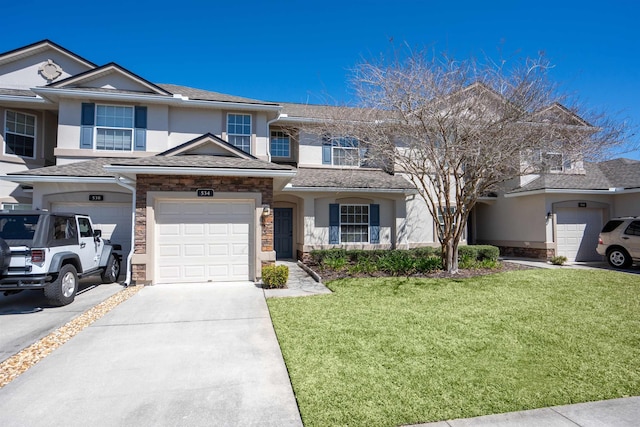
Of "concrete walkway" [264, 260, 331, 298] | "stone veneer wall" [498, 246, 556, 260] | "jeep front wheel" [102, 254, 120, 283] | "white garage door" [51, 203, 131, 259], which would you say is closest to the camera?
Result: "concrete walkway" [264, 260, 331, 298]

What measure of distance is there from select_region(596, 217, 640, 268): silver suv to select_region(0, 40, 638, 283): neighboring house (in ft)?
6.01

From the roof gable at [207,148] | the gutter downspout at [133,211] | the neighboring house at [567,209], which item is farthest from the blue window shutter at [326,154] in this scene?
the neighboring house at [567,209]

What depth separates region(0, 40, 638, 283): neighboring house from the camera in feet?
31.3

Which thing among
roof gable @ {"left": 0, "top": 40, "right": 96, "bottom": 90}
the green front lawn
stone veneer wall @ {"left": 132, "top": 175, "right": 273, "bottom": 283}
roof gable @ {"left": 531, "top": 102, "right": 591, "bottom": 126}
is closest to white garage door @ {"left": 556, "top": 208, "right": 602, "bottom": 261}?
roof gable @ {"left": 531, "top": 102, "right": 591, "bottom": 126}

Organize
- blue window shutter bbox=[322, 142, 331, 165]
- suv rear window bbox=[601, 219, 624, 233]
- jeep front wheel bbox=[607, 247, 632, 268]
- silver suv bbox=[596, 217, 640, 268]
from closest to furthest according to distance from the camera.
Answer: silver suv bbox=[596, 217, 640, 268] < jeep front wheel bbox=[607, 247, 632, 268] < suv rear window bbox=[601, 219, 624, 233] < blue window shutter bbox=[322, 142, 331, 165]

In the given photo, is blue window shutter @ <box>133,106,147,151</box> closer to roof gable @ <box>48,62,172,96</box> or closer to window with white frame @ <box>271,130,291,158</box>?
roof gable @ <box>48,62,172,96</box>

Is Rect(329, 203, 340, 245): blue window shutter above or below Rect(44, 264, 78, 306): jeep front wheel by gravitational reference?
above

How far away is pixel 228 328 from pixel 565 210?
613 inches

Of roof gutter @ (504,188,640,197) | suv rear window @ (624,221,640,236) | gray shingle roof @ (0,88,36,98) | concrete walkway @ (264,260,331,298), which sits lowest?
concrete walkway @ (264,260,331,298)

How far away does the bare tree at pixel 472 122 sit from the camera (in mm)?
10219

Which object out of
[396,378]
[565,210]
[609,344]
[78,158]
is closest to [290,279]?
[396,378]

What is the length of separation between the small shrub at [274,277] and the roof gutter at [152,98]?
7730mm

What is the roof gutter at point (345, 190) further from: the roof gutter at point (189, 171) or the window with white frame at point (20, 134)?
the window with white frame at point (20, 134)

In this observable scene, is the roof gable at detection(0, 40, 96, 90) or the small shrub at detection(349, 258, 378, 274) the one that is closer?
the small shrub at detection(349, 258, 378, 274)
